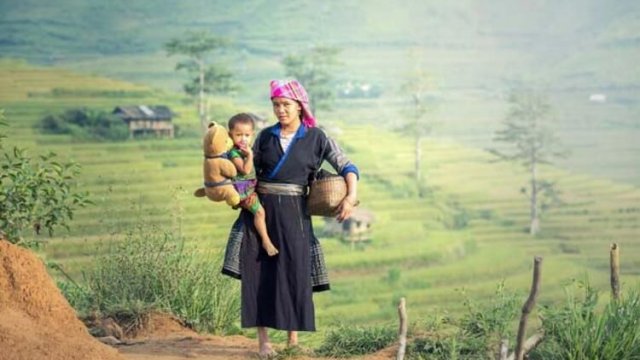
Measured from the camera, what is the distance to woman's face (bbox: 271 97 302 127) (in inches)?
210

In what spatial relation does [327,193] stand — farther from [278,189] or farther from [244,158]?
[244,158]

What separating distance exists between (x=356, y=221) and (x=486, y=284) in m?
3.12

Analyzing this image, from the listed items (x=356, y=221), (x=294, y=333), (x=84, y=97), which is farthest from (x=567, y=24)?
(x=294, y=333)

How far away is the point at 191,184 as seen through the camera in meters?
26.3

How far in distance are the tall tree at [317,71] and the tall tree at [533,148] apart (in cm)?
404

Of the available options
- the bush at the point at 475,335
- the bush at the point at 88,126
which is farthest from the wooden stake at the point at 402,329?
the bush at the point at 88,126

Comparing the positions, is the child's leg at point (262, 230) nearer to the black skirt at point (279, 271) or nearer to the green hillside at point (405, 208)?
the black skirt at point (279, 271)

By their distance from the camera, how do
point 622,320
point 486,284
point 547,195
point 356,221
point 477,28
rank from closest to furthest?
point 622,320, point 486,284, point 356,221, point 547,195, point 477,28

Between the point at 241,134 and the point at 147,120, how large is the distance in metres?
23.8

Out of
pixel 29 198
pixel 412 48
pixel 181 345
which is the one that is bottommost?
pixel 181 345

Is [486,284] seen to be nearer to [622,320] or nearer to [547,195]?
[547,195]

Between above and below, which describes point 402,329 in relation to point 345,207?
below

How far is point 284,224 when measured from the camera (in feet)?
17.7

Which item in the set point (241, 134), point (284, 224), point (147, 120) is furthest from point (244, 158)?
point (147, 120)
